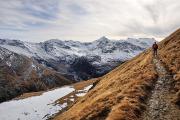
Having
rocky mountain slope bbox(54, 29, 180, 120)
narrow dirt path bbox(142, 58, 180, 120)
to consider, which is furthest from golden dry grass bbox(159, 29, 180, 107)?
narrow dirt path bbox(142, 58, 180, 120)

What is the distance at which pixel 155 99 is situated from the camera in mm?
40438

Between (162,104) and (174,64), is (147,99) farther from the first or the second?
(174,64)

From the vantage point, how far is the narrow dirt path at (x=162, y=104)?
1374 inches

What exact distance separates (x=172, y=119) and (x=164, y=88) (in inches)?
400

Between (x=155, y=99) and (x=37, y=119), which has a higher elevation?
(x=155, y=99)

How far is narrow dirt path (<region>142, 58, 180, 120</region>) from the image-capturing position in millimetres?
34906

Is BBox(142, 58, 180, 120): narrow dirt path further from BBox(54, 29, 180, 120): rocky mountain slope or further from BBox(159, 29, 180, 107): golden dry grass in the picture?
BBox(159, 29, 180, 107): golden dry grass

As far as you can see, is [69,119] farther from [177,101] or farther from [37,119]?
[37,119]

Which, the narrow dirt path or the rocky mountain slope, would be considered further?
the rocky mountain slope

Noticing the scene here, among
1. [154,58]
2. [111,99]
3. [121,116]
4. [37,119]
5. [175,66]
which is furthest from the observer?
[37,119]

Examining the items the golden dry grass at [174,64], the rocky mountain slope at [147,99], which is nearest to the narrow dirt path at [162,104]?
the rocky mountain slope at [147,99]

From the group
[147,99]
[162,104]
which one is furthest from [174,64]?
[162,104]

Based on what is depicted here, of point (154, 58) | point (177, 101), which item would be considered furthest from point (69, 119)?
point (154, 58)

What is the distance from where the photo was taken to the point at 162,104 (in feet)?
125
